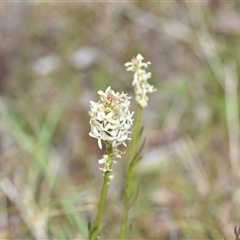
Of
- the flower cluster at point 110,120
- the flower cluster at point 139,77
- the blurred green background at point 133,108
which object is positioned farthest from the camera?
the blurred green background at point 133,108

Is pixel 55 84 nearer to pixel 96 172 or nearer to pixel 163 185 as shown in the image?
pixel 96 172

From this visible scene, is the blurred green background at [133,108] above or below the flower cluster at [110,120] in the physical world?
below

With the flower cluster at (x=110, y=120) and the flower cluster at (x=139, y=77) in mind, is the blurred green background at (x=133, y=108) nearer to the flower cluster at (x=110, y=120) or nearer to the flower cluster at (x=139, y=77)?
the flower cluster at (x=139, y=77)

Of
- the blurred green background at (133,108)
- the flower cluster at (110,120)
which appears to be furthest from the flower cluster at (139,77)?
the blurred green background at (133,108)

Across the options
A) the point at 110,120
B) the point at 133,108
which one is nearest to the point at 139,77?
the point at 110,120

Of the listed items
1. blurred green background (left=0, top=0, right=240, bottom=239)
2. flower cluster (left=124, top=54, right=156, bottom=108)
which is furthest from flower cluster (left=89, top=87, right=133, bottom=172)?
blurred green background (left=0, top=0, right=240, bottom=239)

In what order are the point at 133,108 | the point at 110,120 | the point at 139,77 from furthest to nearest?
the point at 133,108 → the point at 139,77 → the point at 110,120

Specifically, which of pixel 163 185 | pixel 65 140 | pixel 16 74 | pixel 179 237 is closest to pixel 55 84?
pixel 16 74

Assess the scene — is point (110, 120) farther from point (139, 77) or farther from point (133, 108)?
point (133, 108)

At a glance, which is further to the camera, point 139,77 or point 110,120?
point 139,77
